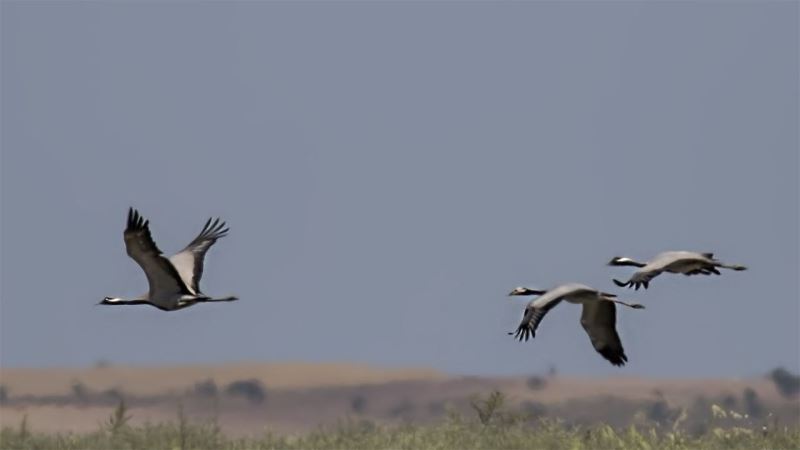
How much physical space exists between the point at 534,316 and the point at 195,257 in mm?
6685

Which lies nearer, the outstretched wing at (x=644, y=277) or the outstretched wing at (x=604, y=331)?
the outstretched wing at (x=644, y=277)

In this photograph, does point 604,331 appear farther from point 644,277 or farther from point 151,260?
point 151,260

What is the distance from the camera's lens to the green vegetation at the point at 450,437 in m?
26.0

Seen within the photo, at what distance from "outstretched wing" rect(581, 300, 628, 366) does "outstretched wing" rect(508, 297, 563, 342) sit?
10.1 ft

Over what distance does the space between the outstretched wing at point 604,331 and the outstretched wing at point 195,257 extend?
16.8ft

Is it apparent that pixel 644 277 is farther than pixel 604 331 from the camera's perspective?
No

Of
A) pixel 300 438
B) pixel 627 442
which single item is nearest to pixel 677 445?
pixel 627 442

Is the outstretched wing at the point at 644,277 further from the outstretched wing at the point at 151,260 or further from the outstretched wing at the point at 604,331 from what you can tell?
the outstretched wing at the point at 151,260

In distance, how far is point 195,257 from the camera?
92.4ft

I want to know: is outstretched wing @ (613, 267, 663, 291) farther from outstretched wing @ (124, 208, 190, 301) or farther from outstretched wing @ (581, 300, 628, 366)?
outstretched wing @ (124, 208, 190, 301)

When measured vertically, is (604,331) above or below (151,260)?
below

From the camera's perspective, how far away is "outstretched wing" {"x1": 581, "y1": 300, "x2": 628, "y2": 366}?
26.3 metres

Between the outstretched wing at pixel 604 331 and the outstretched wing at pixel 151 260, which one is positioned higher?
the outstretched wing at pixel 151 260

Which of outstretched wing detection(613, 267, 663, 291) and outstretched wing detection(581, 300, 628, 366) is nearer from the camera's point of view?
outstretched wing detection(613, 267, 663, 291)
